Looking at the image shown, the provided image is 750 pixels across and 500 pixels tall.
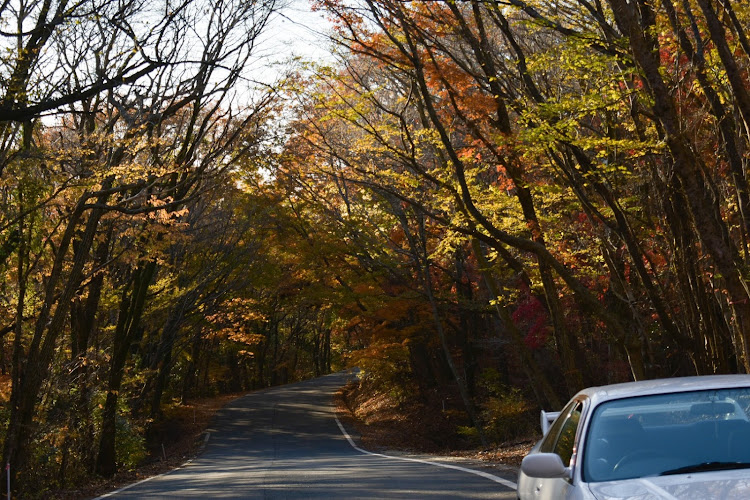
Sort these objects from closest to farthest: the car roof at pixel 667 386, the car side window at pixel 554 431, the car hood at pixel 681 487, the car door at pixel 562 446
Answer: the car hood at pixel 681 487 < the car door at pixel 562 446 < the car roof at pixel 667 386 < the car side window at pixel 554 431

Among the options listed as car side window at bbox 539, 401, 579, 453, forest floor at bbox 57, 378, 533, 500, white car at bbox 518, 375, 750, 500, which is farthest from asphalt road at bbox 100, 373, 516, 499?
white car at bbox 518, 375, 750, 500

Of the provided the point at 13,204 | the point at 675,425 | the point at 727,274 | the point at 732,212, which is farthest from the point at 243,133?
the point at 675,425

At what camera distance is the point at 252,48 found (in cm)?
1842

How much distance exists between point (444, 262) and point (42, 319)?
17629 millimetres

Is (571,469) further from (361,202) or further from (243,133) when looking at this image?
(361,202)

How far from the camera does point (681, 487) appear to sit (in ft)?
12.1

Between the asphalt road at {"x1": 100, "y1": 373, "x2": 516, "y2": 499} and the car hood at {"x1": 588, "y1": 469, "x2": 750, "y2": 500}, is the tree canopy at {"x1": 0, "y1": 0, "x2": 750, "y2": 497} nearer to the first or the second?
the asphalt road at {"x1": 100, "y1": 373, "x2": 516, "y2": 499}

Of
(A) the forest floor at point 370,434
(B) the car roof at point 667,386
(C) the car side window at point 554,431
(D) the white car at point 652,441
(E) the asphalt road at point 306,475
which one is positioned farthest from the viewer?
(A) the forest floor at point 370,434

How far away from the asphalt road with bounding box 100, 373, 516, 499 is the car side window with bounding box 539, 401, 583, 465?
4.20m

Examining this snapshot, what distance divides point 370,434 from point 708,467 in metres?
28.4

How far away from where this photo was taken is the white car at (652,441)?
3967 millimetres

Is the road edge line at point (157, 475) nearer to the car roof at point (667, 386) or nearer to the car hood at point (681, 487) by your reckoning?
the car roof at point (667, 386)

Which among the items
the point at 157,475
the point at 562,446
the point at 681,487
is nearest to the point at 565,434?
the point at 562,446

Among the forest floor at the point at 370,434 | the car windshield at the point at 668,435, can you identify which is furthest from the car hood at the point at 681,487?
the forest floor at the point at 370,434
